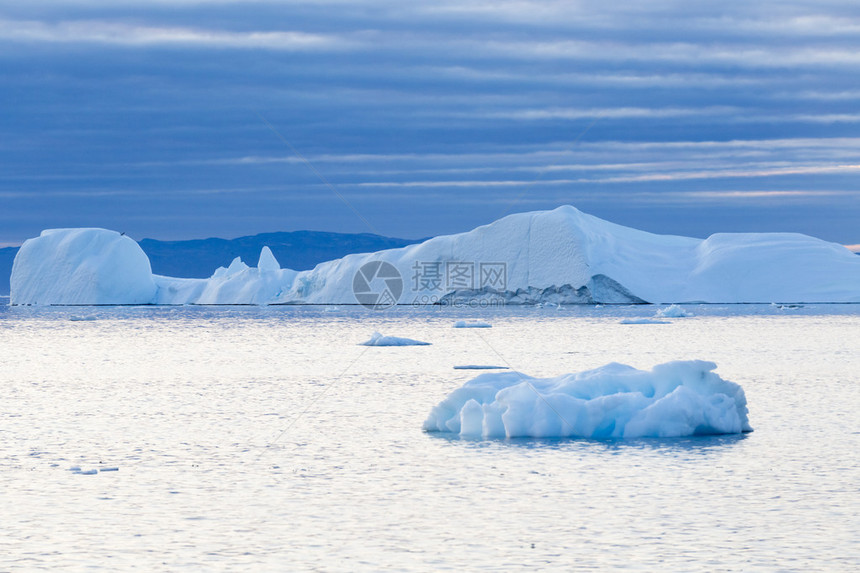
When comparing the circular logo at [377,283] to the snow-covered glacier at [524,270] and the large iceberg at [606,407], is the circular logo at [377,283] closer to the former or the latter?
the snow-covered glacier at [524,270]

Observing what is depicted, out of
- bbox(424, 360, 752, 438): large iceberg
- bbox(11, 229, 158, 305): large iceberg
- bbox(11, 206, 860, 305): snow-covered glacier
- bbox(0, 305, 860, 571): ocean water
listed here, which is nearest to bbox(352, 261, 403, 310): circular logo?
bbox(11, 206, 860, 305): snow-covered glacier

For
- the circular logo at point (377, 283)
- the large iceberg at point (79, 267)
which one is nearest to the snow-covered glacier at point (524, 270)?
the large iceberg at point (79, 267)

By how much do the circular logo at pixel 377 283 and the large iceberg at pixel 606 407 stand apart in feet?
212

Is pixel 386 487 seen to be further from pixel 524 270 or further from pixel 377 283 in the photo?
pixel 377 283

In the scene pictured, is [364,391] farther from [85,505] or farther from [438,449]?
[85,505]

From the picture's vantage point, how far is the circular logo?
79.8m

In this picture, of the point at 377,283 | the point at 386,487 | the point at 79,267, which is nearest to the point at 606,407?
the point at 386,487

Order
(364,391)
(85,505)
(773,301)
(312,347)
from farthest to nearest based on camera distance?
(773,301)
(312,347)
(364,391)
(85,505)

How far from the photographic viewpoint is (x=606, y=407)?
13.2 metres

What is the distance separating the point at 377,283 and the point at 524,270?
517 inches

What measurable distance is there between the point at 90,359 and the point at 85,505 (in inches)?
904

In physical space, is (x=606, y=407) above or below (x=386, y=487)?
above

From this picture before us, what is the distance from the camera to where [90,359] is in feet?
103

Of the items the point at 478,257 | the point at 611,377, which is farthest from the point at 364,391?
the point at 478,257
